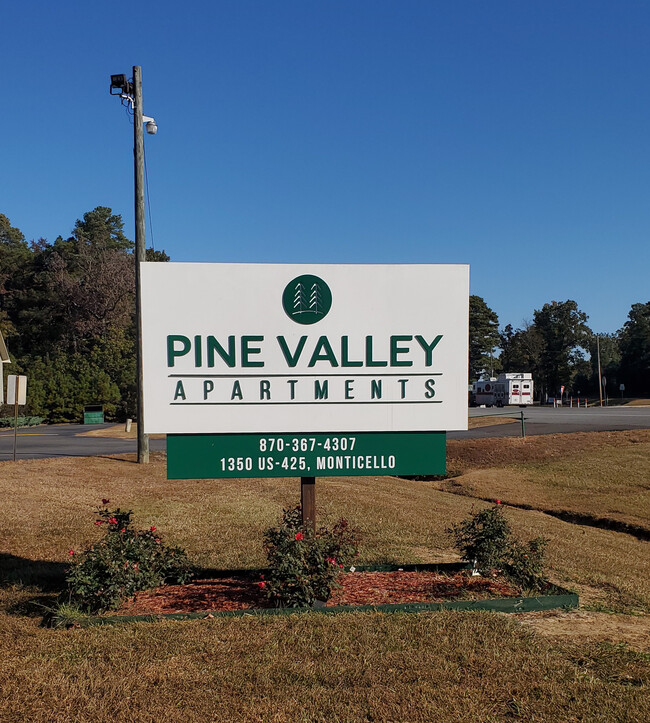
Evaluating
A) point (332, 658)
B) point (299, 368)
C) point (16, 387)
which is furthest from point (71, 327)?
point (332, 658)

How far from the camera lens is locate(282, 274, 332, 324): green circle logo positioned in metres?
6.84

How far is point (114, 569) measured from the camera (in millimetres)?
5883

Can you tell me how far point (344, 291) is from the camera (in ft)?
22.6

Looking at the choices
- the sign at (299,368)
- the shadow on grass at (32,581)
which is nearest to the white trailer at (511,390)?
the sign at (299,368)

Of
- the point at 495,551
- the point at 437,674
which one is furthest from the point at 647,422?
the point at 437,674

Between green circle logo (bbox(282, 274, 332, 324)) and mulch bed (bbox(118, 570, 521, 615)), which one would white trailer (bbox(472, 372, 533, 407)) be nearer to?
mulch bed (bbox(118, 570, 521, 615))

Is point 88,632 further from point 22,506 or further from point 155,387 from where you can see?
point 22,506

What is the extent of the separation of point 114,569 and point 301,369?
2548 millimetres

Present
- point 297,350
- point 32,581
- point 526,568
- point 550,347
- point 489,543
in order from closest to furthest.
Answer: point 526,568, point 489,543, point 297,350, point 32,581, point 550,347

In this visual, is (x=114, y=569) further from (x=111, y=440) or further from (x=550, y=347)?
(x=550, y=347)

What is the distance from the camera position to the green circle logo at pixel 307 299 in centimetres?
684

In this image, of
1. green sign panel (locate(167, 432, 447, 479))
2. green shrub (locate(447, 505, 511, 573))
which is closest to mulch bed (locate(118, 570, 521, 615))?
green shrub (locate(447, 505, 511, 573))

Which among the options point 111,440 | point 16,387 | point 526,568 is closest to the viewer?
point 526,568

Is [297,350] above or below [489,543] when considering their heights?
above
